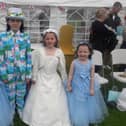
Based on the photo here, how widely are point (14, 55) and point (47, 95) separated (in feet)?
2.24

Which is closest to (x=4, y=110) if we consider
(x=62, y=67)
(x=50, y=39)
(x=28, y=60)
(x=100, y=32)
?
(x=28, y=60)

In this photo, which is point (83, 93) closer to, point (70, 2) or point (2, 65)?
point (2, 65)

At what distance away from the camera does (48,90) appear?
4.40m

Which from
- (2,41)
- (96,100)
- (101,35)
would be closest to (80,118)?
(96,100)

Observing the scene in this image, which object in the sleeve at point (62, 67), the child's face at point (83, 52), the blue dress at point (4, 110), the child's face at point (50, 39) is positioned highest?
the child's face at point (50, 39)

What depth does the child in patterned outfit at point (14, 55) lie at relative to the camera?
4133 millimetres

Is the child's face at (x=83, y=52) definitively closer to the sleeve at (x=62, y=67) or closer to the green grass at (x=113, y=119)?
the sleeve at (x=62, y=67)

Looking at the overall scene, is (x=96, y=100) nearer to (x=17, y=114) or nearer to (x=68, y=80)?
(x=68, y=80)

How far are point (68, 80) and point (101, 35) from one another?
Result: 2.53m

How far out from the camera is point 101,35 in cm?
680

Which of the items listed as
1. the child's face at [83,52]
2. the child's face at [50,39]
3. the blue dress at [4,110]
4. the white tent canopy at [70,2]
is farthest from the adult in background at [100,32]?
the blue dress at [4,110]

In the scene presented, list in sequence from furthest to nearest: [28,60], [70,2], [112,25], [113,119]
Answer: [70,2] → [112,25] → [113,119] → [28,60]

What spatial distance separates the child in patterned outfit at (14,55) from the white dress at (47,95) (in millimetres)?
A: 214

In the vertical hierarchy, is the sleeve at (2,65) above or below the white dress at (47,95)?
above
